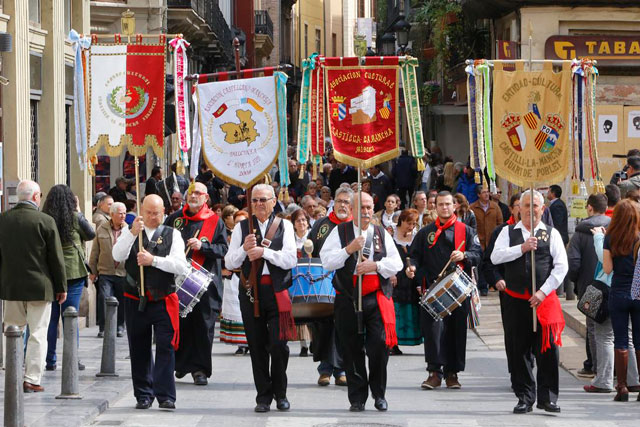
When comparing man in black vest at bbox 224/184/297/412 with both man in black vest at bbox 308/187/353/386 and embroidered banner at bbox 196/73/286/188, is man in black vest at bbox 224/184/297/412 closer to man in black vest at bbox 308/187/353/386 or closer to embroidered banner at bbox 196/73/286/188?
embroidered banner at bbox 196/73/286/188

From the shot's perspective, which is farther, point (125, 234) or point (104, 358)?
point (104, 358)

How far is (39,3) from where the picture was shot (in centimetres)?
1880

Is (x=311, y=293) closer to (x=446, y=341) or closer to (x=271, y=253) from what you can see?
(x=446, y=341)

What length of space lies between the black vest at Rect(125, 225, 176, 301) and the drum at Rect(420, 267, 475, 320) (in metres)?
2.89

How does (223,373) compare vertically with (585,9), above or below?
below

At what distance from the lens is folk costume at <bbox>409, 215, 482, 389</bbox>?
43.0 ft

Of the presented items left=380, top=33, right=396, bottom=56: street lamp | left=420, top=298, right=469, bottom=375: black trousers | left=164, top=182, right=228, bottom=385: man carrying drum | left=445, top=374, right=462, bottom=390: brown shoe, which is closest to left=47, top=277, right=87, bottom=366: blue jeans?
left=164, top=182, right=228, bottom=385: man carrying drum

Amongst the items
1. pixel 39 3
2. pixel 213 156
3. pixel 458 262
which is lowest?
pixel 458 262

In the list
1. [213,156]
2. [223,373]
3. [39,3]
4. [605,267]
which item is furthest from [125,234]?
[39,3]

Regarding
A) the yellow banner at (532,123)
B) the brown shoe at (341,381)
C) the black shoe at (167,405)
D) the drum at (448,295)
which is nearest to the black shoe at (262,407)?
the black shoe at (167,405)

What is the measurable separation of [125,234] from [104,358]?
2354 mm

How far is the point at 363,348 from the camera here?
11.6m

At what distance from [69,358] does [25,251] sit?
1008mm

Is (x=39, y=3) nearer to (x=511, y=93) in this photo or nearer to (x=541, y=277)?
(x=511, y=93)
